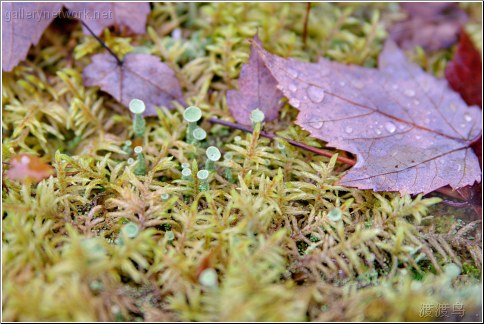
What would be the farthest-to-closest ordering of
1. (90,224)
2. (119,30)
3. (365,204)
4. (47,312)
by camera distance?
(119,30) < (365,204) < (90,224) < (47,312)

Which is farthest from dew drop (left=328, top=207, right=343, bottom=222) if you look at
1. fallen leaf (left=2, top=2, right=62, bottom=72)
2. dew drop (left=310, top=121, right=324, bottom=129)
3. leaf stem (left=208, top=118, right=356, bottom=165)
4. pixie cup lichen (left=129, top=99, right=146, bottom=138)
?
fallen leaf (left=2, top=2, right=62, bottom=72)

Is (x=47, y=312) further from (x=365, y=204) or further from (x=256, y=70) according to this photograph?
(x=256, y=70)

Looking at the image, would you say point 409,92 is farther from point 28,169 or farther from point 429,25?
point 28,169

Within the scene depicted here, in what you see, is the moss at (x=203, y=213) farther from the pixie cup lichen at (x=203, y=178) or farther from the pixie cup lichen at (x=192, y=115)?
the pixie cup lichen at (x=192, y=115)

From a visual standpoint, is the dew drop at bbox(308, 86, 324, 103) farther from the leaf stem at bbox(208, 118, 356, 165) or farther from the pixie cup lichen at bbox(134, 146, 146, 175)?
the pixie cup lichen at bbox(134, 146, 146, 175)

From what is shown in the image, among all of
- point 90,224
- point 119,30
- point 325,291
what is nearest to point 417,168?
point 325,291

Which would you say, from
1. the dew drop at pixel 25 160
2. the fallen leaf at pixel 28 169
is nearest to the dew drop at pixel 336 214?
the fallen leaf at pixel 28 169
